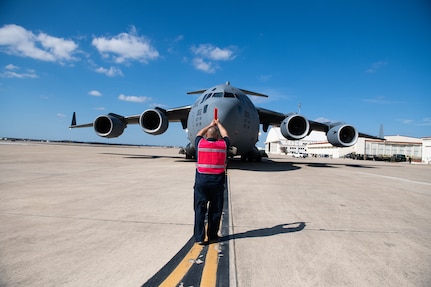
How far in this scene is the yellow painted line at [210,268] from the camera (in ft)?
7.18

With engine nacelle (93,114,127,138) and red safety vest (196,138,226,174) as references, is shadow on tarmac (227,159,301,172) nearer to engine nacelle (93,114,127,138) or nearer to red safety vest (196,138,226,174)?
engine nacelle (93,114,127,138)

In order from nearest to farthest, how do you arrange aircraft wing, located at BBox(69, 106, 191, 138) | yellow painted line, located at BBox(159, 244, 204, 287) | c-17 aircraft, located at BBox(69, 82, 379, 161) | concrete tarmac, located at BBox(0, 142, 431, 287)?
yellow painted line, located at BBox(159, 244, 204, 287) < concrete tarmac, located at BBox(0, 142, 431, 287) < c-17 aircraft, located at BBox(69, 82, 379, 161) < aircraft wing, located at BBox(69, 106, 191, 138)

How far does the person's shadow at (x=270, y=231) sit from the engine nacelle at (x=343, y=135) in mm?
13192

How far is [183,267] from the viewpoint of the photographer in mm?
2453

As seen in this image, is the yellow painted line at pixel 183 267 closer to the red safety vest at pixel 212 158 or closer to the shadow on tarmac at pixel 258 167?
the red safety vest at pixel 212 158

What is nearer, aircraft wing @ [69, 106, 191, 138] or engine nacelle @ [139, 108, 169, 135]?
engine nacelle @ [139, 108, 169, 135]

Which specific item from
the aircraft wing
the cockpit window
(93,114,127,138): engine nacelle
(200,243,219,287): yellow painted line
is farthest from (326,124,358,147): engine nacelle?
(200,243,219,287): yellow painted line

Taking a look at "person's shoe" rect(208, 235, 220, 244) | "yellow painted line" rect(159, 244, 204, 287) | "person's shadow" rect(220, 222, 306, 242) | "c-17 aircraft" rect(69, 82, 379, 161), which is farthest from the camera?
"c-17 aircraft" rect(69, 82, 379, 161)

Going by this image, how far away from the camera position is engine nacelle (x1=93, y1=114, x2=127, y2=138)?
1733 cm

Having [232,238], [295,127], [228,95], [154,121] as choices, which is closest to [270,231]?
[232,238]

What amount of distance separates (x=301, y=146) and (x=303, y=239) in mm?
51235

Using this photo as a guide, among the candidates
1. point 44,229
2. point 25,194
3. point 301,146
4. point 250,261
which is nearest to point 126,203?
point 44,229

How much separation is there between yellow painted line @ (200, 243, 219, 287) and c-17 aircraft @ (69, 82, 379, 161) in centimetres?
337

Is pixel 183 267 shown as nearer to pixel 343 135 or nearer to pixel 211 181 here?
pixel 211 181
